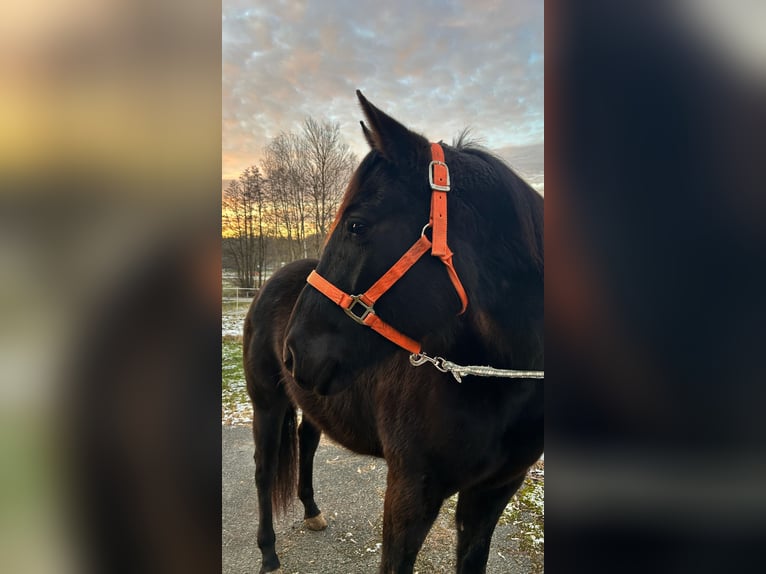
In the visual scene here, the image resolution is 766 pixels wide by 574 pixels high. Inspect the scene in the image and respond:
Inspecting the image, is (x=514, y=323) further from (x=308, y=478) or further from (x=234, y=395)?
(x=234, y=395)

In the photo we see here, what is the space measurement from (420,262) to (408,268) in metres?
0.04

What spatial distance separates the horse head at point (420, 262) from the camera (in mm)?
1264

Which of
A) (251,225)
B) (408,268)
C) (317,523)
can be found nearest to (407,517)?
(408,268)

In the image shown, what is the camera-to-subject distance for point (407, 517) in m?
1.47

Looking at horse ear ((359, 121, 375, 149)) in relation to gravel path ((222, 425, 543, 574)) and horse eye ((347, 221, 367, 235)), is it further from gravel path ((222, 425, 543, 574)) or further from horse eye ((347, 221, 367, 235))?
gravel path ((222, 425, 543, 574))

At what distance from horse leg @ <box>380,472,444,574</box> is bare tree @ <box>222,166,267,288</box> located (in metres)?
1.45

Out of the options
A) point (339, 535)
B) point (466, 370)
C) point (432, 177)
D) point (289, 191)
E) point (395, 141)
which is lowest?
point (339, 535)
